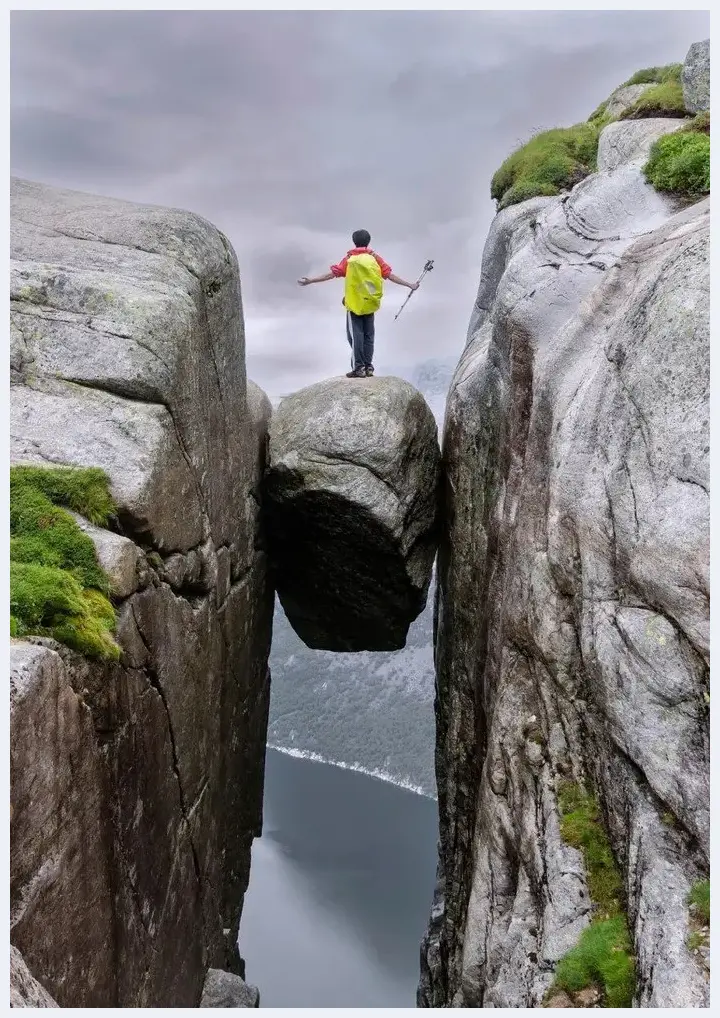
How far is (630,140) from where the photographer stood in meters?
14.1

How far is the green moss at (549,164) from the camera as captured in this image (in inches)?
661

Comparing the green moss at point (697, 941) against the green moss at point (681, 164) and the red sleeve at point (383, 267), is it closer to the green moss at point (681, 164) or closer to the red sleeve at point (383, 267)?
the green moss at point (681, 164)

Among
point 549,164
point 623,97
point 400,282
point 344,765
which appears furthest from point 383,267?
point 344,765

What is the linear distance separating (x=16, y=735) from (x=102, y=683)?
195cm

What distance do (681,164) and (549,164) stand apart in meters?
6.70

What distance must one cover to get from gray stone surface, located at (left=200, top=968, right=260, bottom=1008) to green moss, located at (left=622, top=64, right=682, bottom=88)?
868 inches

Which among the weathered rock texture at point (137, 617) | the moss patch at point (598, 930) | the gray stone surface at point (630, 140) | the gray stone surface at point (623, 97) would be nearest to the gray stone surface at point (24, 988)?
the weathered rock texture at point (137, 617)

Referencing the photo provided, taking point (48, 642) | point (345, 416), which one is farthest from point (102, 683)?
point (345, 416)

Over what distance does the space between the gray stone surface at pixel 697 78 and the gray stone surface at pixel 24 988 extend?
15.4 m

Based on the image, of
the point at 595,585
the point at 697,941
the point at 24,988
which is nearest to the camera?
the point at 697,941

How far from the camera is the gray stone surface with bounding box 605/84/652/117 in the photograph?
18391 millimetres

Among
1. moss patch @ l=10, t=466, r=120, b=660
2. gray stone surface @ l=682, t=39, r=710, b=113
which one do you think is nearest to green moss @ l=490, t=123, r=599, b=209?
gray stone surface @ l=682, t=39, r=710, b=113

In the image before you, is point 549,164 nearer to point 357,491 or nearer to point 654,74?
point 654,74
